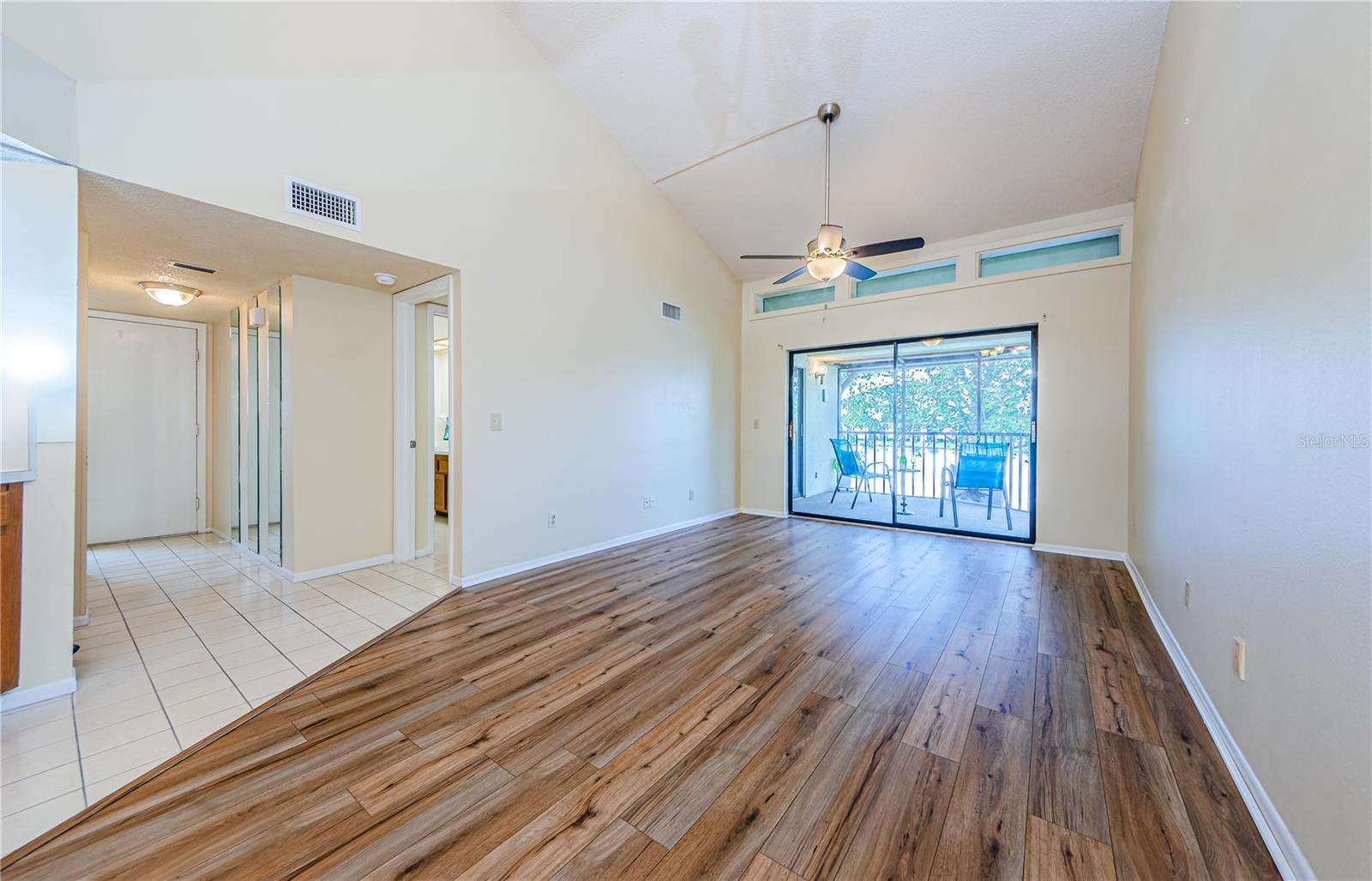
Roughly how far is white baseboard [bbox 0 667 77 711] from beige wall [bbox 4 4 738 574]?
5.74 ft

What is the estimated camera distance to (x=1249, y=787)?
1442 mm

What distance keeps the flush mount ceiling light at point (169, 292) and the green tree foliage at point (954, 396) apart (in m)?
6.64

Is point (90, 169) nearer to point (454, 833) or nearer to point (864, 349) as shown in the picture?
point (454, 833)

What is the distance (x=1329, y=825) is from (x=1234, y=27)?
251cm

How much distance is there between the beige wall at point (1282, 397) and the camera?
103 centimetres

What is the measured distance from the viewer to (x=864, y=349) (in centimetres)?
584

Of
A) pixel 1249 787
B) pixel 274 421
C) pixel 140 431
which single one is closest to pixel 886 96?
pixel 1249 787

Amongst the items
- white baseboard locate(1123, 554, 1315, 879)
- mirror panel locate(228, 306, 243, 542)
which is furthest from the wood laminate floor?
mirror panel locate(228, 306, 243, 542)

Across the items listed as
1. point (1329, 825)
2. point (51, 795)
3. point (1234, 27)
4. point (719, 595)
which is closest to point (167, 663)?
point (51, 795)

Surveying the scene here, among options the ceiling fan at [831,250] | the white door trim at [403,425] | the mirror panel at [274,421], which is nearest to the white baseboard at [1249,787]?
the ceiling fan at [831,250]

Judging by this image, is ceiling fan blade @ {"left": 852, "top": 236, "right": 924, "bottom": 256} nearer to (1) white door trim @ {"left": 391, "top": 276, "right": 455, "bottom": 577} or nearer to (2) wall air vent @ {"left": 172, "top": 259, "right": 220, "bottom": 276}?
(1) white door trim @ {"left": 391, "top": 276, "right": 455, "bottom": 577}

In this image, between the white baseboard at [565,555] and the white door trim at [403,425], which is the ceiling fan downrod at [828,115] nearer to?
the white door trim at [403,425]

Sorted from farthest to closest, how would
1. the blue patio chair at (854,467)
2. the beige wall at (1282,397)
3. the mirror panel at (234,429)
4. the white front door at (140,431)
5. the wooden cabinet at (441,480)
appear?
the blue patio chair at (854,467), the wooden cabinet at (441,480), the white front door at (140,431), the mirror panel at (234,429), the beige wall at (1282,397)

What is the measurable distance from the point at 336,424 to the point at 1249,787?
16.9ft
